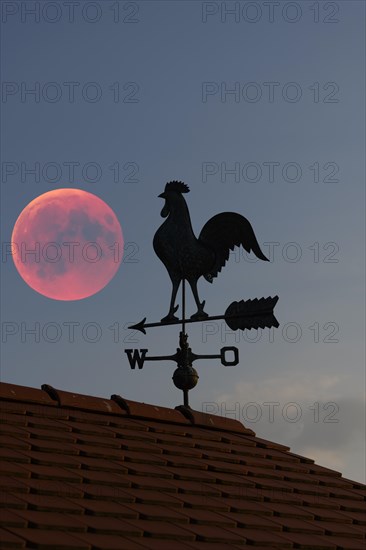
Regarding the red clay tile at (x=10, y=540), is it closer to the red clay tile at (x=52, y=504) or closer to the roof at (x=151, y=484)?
the roof at (x=151, y=484)

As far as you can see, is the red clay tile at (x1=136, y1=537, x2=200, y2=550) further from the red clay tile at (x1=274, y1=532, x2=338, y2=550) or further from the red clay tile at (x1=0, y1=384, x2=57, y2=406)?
the red clay tile at (x1=0, y1=384, x2=57, y2=406)

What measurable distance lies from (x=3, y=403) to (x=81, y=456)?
0.81 m

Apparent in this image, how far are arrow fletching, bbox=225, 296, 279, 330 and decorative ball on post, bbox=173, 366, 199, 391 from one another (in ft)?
2.02

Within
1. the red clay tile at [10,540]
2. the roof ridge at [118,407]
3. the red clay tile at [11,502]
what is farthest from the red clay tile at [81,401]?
the red clay tile at [10,540]

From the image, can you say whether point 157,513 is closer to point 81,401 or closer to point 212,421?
point 81,401

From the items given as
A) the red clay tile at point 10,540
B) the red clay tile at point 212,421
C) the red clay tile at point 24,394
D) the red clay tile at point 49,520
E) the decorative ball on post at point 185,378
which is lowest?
the red clay tile at point 10,540

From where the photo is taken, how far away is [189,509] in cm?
591

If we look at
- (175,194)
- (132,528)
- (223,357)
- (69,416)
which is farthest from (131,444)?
(175,194)

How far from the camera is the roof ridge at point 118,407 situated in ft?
22.7

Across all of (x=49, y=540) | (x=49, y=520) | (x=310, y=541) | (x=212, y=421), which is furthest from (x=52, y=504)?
(x=212, y=421)

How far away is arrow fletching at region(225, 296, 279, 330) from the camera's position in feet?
30.1

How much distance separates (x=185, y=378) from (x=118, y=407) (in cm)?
151

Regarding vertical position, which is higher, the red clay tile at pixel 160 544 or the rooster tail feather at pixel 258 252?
the rooster tail feather at pixel 258 252

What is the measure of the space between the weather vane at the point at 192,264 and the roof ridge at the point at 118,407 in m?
0.48
